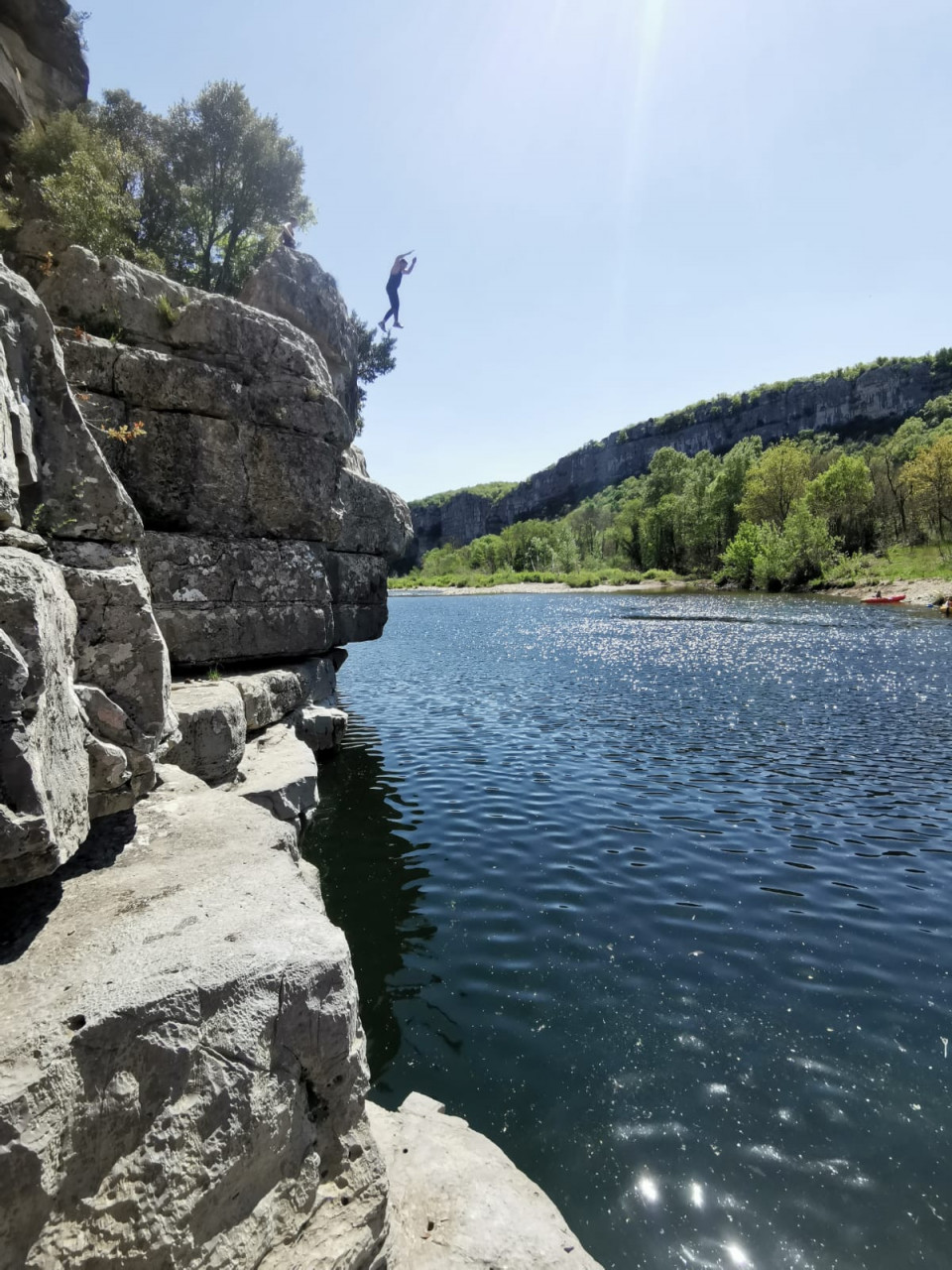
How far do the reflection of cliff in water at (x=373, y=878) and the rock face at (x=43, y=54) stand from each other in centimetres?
2727

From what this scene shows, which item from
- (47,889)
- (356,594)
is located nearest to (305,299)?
(356,594)

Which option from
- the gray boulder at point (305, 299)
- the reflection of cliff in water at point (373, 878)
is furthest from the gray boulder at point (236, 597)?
the gray boulder at point (305, 299)

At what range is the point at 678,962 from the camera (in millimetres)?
8000

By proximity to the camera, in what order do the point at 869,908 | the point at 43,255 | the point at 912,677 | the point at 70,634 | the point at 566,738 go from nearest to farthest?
the point at 70,634
the point at 869,908
the point at 43,255
the point at 566,738
the point at 912,677

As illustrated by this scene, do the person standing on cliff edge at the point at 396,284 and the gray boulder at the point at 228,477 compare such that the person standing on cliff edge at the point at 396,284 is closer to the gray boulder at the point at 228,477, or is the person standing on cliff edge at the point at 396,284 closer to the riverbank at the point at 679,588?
the gray boulder at the point at 228,477

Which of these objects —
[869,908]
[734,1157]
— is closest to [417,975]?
[734,1157]

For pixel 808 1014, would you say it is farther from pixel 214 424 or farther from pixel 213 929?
pixel 214 424

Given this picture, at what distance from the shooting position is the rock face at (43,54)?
2430 centimetres

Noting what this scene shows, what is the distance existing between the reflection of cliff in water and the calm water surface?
0.15 feet

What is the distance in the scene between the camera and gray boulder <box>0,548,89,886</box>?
3588 mm

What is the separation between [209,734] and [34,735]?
589 cm

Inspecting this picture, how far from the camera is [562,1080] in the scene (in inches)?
244

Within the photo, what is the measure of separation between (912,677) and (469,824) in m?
22.6

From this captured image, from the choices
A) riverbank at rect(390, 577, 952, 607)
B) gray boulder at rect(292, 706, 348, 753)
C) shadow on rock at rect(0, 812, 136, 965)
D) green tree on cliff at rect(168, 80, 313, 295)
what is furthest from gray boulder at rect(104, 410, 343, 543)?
riverbank at rect(390, 577, 952, 607)
